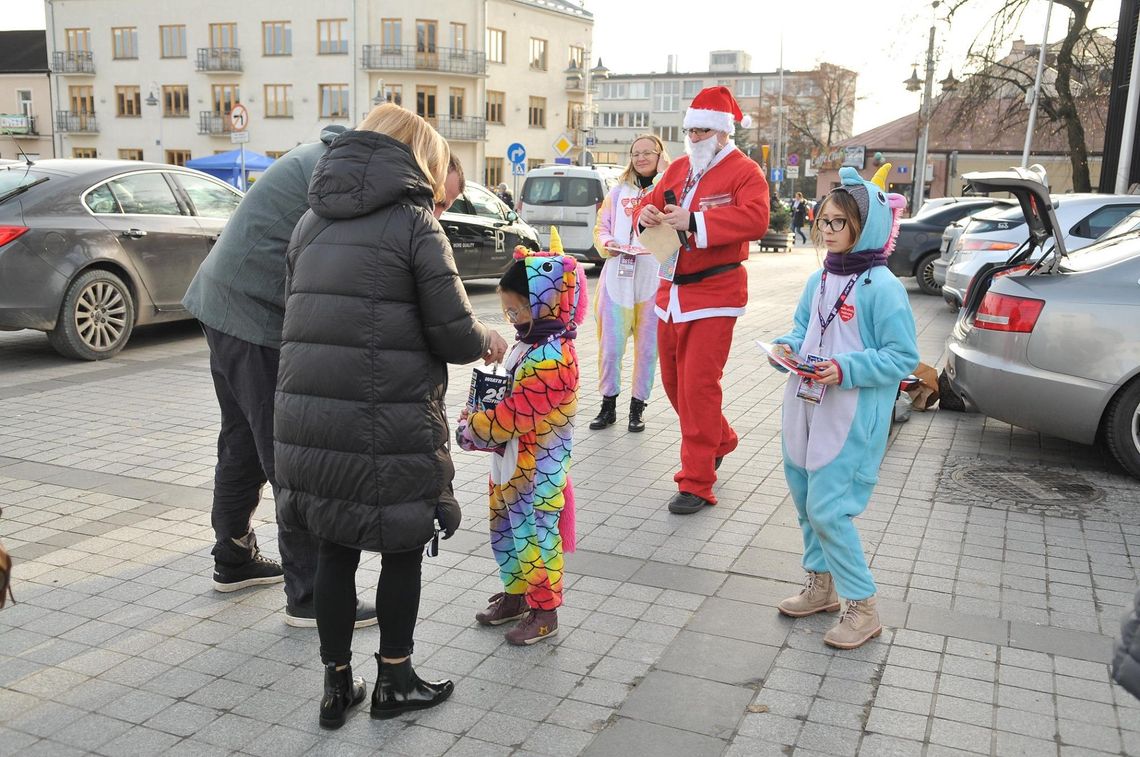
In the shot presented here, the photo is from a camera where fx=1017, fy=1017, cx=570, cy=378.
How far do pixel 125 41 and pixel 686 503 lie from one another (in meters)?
63.0

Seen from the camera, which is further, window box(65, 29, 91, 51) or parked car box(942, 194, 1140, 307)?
window box(65, 29, 91, 51)

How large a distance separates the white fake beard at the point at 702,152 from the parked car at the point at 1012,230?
6.00 metres

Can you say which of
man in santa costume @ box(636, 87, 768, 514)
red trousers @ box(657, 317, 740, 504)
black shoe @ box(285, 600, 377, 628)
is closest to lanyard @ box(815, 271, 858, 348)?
man in santa costume @ box(636, 87, 768, 514)

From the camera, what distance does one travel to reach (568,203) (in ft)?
63.9

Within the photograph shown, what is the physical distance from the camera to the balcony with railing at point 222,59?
5638 centimetres

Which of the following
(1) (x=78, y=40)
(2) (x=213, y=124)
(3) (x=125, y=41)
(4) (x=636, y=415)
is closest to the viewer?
(4) (x=636, y=415)

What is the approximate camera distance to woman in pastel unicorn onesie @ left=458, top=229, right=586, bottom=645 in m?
3.63

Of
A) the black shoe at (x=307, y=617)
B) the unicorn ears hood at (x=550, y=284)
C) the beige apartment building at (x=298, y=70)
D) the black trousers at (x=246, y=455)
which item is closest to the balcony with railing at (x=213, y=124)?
the beige apartment building at (x=298, y=70)

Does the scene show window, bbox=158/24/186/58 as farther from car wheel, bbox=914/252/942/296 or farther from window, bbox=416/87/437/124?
car wheel, bbox=914/252/942/296

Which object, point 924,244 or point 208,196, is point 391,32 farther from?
point 208,196

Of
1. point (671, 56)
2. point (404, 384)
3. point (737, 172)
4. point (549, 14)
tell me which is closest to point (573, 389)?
point (404, 384)

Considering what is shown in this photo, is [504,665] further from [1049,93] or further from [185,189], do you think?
[1049,93]

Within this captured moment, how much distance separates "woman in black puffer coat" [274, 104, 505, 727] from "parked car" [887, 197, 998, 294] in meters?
16.0

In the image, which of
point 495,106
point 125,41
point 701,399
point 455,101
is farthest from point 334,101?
point 701,399
